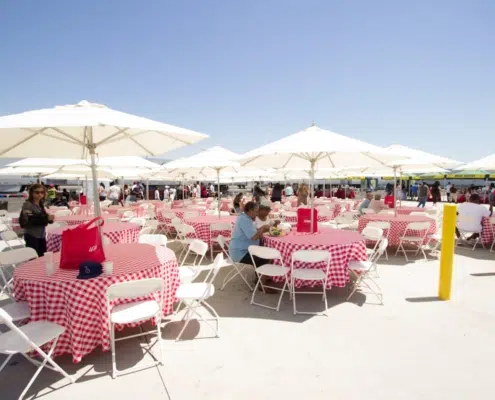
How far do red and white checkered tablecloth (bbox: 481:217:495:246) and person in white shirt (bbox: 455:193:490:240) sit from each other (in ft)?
0.26

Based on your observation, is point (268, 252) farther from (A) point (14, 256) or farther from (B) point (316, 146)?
(A) point (14, 256)

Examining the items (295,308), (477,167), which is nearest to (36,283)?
(295,308)

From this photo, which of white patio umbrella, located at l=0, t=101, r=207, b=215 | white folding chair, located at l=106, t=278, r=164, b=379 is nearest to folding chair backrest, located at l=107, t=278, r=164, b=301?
white folding chair, located at l=106, t=278, r=164, b=379

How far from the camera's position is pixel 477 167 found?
8.70 m

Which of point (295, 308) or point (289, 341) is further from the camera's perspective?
point (295, 308)

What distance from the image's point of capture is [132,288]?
312 cm

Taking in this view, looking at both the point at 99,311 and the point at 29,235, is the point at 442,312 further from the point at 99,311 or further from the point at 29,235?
the point at 29,235

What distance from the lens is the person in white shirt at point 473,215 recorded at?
8.58m

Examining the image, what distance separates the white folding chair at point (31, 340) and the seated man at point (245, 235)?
2.85 m

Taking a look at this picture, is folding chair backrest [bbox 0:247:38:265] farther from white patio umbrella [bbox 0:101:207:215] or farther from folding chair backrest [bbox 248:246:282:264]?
folding chair backrest [bbox 248:246:282:264]

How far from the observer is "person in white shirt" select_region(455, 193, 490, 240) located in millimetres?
8578

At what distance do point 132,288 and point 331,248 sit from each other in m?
2.83

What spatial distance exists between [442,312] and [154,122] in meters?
4.50

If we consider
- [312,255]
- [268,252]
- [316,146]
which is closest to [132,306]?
[268,252]
